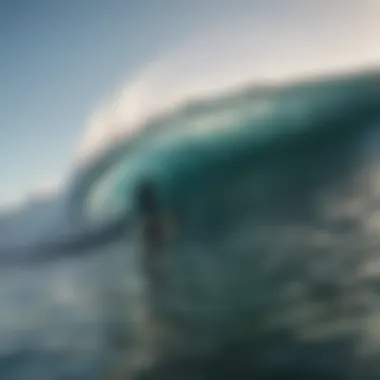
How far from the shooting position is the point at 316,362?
1110 mm

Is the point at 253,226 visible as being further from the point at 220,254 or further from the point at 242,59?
the point at 242,59

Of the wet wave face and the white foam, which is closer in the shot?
the wet wave face

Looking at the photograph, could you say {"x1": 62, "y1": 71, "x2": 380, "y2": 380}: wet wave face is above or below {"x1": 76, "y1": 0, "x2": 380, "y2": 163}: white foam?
below

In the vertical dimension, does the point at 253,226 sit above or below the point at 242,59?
below

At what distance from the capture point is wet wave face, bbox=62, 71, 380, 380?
1135mm

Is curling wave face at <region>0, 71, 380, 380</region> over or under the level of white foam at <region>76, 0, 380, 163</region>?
under

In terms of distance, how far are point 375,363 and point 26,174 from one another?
2.86 feet

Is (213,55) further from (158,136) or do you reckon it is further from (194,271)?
(194,271)

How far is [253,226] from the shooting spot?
1.20m

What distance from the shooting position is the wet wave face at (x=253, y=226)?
113 cm

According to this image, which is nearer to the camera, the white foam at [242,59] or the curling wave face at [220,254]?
the curling wave face at [220,254]

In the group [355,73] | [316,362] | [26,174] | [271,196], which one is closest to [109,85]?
[26,174]

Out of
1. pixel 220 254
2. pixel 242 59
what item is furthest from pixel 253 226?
pixel 242 59

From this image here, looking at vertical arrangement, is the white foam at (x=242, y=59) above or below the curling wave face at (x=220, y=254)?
above
